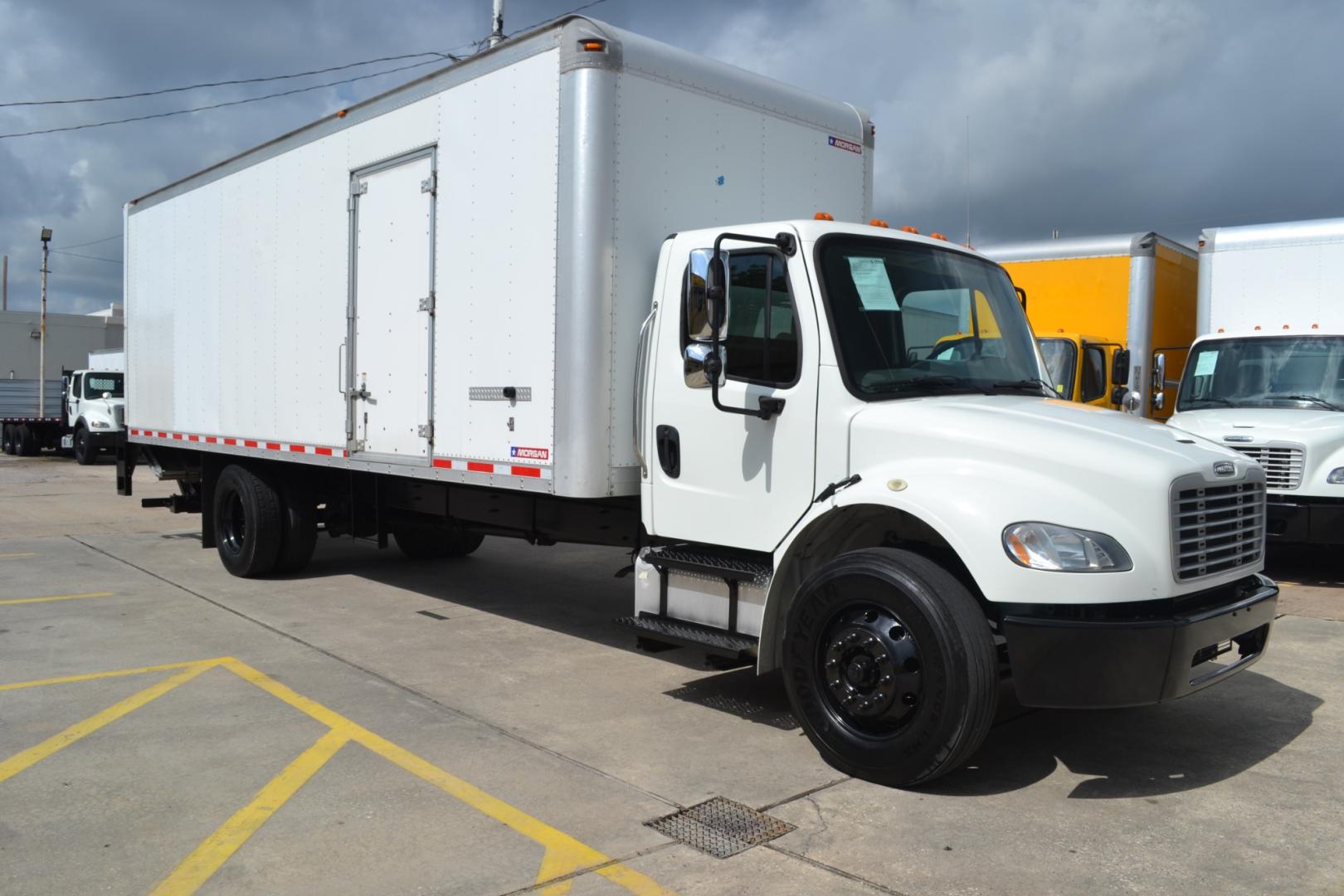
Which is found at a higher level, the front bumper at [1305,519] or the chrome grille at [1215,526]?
the chrome grille at [1215,526]

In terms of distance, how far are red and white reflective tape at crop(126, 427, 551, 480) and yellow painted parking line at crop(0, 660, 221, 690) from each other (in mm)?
1907

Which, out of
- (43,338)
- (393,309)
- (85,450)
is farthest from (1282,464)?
(43,338)

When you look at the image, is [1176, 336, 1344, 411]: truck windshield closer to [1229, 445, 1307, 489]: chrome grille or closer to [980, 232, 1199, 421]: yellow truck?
[980, 232, 1199, 421]: yellow truck

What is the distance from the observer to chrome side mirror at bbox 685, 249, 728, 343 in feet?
16.7

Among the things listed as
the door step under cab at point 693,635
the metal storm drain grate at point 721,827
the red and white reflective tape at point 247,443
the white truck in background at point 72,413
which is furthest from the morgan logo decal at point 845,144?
the white truck in background at point 72,413

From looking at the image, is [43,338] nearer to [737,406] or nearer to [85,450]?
[85,450]

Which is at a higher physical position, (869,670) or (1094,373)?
(1094,373)

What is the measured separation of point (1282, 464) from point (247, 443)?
920 centimetres

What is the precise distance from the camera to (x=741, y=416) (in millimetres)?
5457

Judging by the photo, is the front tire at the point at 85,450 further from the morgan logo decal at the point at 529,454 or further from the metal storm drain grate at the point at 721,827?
the metal storm drain grate at the point at 721,827

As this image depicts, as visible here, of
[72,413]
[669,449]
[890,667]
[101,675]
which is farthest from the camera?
[72,413]

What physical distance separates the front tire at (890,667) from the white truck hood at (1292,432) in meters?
5.61

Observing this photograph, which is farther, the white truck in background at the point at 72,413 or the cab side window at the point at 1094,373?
the white truck in background at the point at 72,413

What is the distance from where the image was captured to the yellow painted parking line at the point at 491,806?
385 cm
